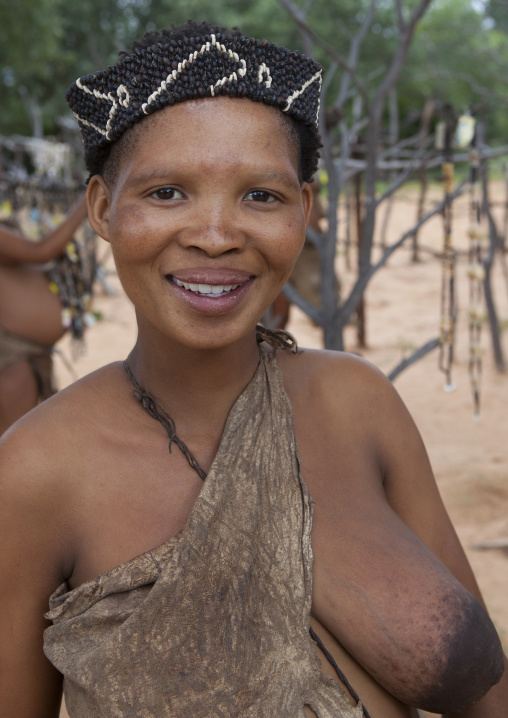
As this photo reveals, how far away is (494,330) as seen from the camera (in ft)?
26.0

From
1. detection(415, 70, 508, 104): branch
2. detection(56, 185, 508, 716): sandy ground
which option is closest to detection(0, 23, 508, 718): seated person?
detection(56, 185, 508, 716): sandy ground

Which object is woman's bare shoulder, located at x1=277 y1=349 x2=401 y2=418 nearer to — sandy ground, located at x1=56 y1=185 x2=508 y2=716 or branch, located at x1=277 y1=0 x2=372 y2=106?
branch, located at x1=277 y1=0 x2=372 y2=106

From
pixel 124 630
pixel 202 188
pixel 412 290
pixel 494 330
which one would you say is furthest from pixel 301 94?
pixel 412 290

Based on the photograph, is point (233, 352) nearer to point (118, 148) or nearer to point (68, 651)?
point (118, 148)

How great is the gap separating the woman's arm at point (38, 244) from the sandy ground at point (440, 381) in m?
2.61

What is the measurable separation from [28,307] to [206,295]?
263 centimetres

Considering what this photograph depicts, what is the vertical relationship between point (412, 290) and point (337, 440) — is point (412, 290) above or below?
below

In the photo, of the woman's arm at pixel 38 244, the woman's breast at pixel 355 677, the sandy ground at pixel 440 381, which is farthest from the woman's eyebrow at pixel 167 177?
the sandy ground at pixel 440 381

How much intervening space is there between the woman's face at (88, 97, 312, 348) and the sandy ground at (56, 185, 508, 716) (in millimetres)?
2935

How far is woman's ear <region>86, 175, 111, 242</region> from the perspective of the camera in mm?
1329

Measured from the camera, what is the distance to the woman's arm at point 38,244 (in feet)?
11.6

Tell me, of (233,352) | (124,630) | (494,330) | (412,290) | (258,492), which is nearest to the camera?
(124,630)

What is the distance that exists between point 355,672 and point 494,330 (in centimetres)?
715

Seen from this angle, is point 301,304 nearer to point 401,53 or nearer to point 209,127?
point 401,53
